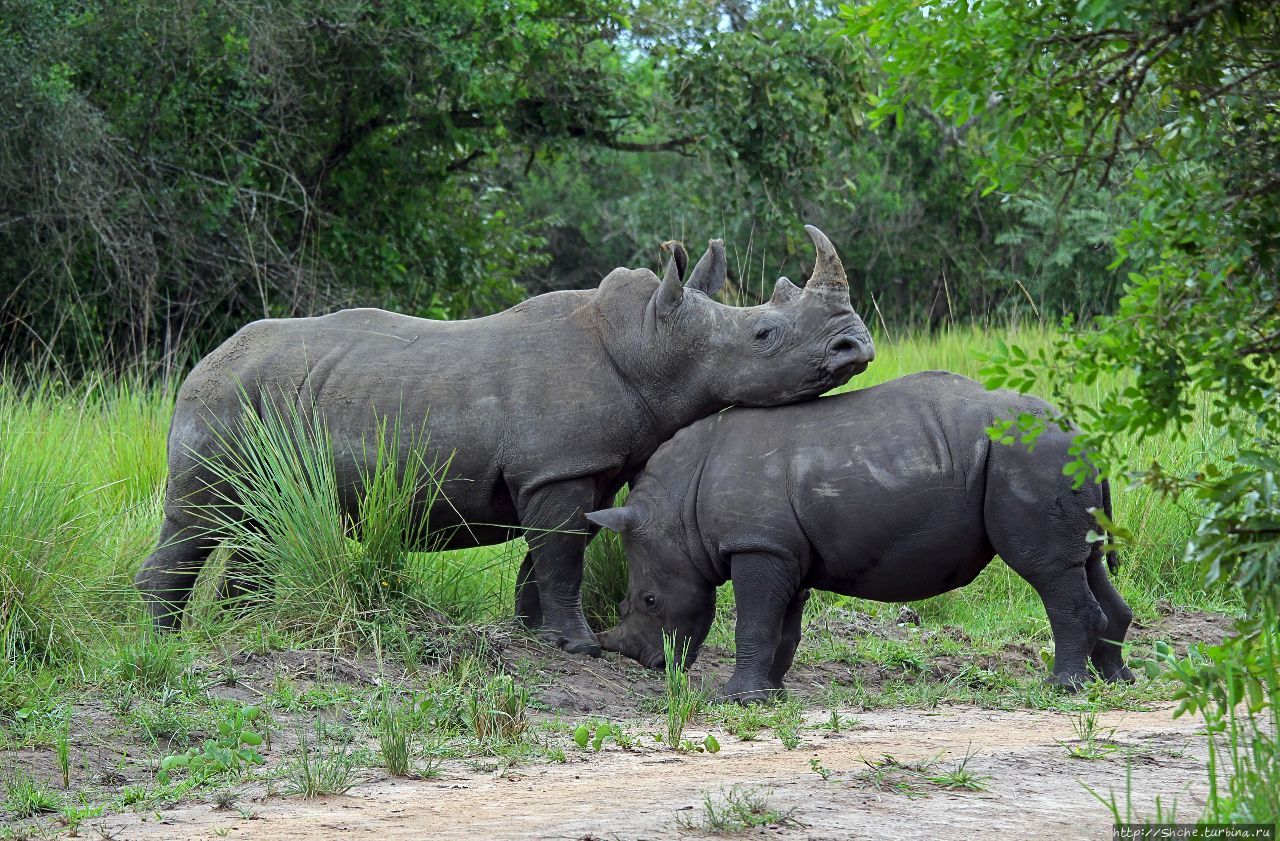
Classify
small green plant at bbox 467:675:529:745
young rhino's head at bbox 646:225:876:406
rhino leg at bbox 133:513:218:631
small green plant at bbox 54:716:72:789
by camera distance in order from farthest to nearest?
rhino leg at bbox 133:513:218:631 < young rhino's head at bbox 646:225:876:406 < small green plant at bbox 467:675:529:745 < small green plant at bbox 54:716:72:789

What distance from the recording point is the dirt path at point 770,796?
3.95 meters

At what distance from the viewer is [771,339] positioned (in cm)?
653

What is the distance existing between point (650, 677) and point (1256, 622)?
3.31m

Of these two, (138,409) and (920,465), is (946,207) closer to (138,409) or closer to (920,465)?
(138,409)

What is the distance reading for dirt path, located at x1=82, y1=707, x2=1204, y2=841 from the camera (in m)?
3.95

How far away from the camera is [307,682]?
5.84m

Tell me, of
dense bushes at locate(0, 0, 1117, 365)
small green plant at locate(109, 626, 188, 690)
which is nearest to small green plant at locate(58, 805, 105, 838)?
small green plant at locate(109, 626, 188, 690)

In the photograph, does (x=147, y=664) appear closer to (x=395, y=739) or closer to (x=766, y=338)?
(x=395, y=739)

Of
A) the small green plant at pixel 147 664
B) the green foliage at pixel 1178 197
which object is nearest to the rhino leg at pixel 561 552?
the small green plant at pixel 147 664

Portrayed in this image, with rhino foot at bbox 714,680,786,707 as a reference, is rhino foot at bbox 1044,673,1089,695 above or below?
above

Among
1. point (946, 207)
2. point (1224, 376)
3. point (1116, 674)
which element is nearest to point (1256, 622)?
point (1224, 376)

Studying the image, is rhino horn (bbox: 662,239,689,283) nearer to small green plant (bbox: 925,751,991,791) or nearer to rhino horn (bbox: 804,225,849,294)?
rhino horn (bbox: 804,225,849,294)

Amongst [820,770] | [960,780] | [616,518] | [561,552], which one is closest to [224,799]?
[820,770]

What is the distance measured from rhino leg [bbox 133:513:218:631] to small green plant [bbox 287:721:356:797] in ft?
7.14
